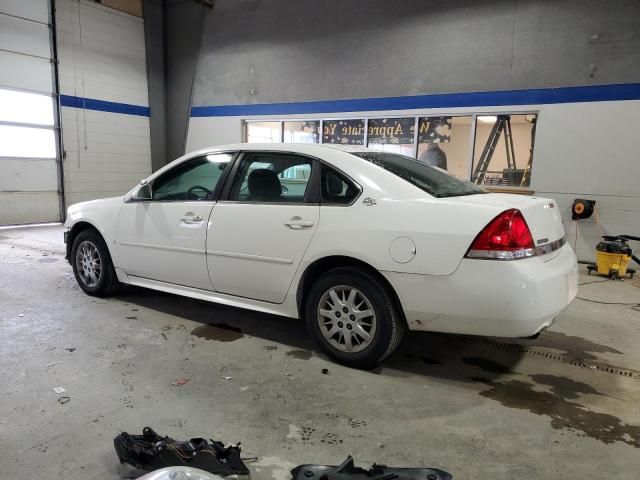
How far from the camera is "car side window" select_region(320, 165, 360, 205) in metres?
2.84

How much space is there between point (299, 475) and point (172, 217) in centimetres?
233

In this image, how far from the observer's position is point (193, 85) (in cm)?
1091

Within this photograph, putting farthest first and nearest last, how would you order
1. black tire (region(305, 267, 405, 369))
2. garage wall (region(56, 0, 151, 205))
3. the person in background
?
garage wall (region(56, 0, 151, 205))
the person in background
black tire (region(305, 267, 405, 369))

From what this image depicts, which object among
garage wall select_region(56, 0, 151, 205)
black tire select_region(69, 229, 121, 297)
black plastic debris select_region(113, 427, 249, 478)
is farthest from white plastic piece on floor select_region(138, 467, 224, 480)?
garage wall select_region(56, 0, 151, 205)

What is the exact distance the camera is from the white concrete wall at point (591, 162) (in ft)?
21.4

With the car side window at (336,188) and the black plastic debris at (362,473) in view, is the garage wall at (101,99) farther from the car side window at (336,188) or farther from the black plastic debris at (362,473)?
the black plastic debris at (362,473)

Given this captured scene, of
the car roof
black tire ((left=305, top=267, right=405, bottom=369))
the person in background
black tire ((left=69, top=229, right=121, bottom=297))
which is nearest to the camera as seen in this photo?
black tire ((left=305, top=267, right=405, bottom=369))

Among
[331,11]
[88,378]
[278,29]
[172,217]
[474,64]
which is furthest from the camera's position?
[278,29]

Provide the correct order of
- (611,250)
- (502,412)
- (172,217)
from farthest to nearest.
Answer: (611,250) < (172,217) < (502,412)

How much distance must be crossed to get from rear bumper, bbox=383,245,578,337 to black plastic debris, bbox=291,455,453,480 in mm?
927

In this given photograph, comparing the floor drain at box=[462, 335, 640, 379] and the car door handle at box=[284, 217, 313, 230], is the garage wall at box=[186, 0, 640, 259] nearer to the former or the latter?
the floor drain at box=[462, 335, 640, 379]

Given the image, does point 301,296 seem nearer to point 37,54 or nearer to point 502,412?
point 502,412

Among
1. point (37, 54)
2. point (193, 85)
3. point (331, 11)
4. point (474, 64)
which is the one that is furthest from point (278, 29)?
Answer: point (37, 54)

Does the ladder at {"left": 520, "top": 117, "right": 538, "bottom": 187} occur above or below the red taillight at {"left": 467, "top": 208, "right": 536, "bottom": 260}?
above
